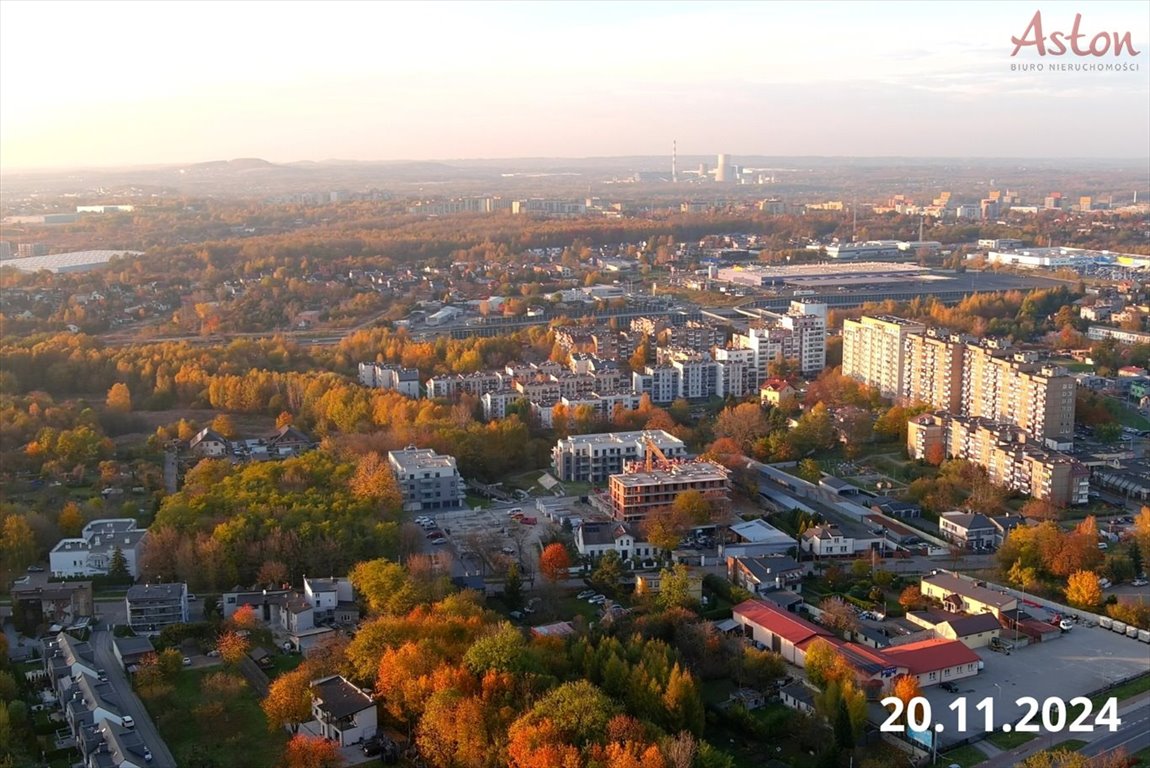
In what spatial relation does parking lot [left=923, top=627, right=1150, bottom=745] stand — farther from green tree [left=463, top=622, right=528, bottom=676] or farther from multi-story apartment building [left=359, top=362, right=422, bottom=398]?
multi-story apartment building [left=359, top=362, right=422, bottom=398]

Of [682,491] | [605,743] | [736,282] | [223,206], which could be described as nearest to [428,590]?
[605,743]

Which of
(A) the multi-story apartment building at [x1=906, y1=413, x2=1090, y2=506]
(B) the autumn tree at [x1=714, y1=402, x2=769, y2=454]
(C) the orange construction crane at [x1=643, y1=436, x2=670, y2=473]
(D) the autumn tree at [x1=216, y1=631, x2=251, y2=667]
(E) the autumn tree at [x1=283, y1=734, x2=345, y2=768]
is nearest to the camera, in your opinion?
(E) the autumn tree at [x1=283, y1=734, x2=345, y2=768]

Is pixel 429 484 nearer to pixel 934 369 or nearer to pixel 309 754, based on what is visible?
pixel 309 754

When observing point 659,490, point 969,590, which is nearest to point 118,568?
point 659,490

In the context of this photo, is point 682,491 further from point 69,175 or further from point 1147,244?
point 69,175

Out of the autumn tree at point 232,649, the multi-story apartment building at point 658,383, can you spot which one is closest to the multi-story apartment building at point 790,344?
the multi-story apartment building at point 658,383

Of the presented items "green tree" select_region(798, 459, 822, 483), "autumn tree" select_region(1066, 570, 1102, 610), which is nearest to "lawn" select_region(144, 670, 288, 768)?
"autumn tree" select_region(1066, 570, 1102, 610)
